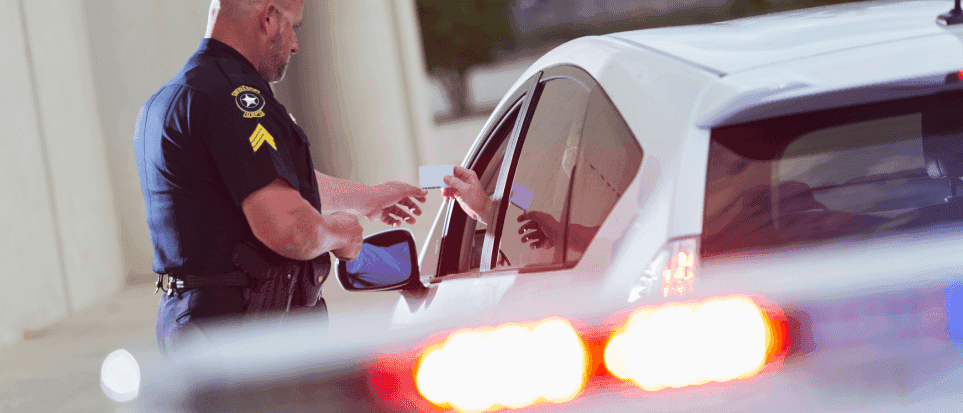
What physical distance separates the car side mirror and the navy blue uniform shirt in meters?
0.24

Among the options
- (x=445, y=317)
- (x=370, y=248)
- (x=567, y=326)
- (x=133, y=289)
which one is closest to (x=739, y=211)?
(x=567, y=326)

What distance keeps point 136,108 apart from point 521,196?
10.4 meters

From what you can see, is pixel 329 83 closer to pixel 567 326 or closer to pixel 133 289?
pixel 133 289

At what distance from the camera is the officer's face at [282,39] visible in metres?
2.36

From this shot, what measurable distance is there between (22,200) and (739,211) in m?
8.89

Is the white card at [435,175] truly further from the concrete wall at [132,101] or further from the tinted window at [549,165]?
the concrete wall at [132,101]

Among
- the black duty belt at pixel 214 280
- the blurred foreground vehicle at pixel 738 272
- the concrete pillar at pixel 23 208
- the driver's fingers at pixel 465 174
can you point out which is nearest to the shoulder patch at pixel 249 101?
the black duty belt at pixel 214 280

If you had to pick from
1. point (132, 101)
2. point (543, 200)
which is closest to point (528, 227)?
point (543, 200)

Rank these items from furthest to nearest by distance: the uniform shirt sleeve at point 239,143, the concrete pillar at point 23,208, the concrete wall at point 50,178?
the concrete wall at point 50,178, the concrete pillar at point 23,208, the uniform shirt sleeve at point 239,143

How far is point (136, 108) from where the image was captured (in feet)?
36.7

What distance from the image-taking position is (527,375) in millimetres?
1258

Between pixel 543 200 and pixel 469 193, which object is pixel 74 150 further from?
pixel 543 200

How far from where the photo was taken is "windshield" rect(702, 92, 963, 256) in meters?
1.27

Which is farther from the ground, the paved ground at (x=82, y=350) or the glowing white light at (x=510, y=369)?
the glowing white light at (x=510, y=369)
